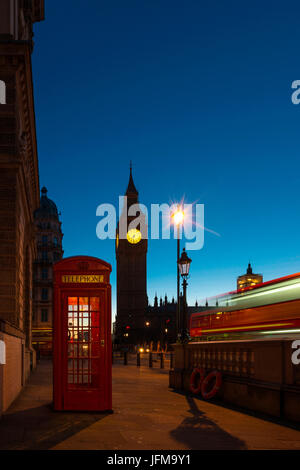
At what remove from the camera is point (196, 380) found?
1511 cm

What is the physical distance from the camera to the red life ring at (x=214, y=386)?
41.9 ft

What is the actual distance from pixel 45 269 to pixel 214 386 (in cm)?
5806

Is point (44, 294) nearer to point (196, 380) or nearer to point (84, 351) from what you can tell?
point (196, 380)

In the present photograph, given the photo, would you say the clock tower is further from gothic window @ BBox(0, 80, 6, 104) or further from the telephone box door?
the telephone box door

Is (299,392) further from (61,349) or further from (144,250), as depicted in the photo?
(144,250)

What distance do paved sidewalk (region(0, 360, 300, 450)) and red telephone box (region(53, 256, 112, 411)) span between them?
0.39 metres

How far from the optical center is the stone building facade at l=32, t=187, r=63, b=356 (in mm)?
63719

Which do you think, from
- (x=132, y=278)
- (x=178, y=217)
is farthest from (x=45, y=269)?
(x=132, y=278)

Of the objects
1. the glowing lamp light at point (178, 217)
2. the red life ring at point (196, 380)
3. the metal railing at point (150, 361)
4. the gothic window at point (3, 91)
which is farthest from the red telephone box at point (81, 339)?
the metal railing at point (150, 361)

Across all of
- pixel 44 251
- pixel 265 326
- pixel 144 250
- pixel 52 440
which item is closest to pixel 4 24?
pixel 265 326

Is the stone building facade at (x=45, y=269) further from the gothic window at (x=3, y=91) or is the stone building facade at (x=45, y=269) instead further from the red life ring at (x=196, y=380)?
the red life ring at (x=196, y=380)

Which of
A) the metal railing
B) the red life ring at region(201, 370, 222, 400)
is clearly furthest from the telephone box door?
the metal railing

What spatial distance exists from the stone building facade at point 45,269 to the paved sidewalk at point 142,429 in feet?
172
